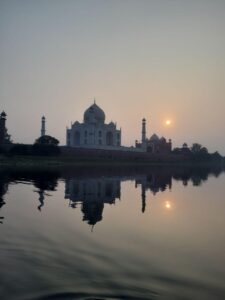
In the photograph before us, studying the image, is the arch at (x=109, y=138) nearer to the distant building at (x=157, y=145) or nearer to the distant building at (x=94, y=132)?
the distant building at (x=94, y=132)

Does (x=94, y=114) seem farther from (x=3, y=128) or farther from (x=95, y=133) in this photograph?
(x=3, y=128)

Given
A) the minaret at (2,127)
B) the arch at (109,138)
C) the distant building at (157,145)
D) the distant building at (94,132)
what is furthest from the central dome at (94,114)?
the minaret at (2,127)

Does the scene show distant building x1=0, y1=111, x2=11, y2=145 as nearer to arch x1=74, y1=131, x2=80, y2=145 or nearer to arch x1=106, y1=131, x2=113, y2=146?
arch x1=74, y1=131, x2=80, y2=145

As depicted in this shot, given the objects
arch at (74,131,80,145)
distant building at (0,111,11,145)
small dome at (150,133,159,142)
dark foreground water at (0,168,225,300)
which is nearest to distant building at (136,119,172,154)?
small dome at (150,133,159,142)

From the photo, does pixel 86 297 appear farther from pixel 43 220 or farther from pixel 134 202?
pixel 134 202

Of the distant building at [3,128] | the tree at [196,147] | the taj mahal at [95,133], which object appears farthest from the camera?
the tree at [196,147]

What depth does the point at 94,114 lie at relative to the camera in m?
84.6

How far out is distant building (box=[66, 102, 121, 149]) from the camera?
269 ft

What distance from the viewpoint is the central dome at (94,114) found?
273 ft

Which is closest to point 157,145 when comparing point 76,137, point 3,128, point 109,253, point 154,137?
point 154,137

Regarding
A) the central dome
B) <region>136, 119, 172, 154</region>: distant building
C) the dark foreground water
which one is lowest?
the dark foreground water

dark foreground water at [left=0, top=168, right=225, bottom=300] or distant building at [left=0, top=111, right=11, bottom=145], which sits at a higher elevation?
distant building at [left=0, top=111, right=11, bottom=145]

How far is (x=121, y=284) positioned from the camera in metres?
5.98

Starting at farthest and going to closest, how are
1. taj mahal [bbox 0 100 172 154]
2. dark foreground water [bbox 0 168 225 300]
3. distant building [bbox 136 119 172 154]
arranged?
distant building [bbox 136 119 172 154], taj mahal [bbox 0 100 172 154], dark foreground water [bbox 0 168 225 300]
